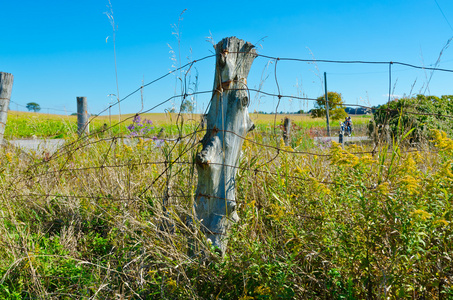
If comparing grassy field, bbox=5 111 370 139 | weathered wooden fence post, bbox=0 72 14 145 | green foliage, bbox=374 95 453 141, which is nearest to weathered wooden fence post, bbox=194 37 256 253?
grassy field, bbox=5 111 370 139

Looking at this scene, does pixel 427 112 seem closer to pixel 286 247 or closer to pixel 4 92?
pixel 286 247

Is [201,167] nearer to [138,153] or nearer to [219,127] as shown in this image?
[219,127]

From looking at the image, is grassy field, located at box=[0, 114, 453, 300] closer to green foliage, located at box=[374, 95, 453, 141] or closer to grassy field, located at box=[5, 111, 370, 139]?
grassy field, located at box=[5, 111, 370, 139]

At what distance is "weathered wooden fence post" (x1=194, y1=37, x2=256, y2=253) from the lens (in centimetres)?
214

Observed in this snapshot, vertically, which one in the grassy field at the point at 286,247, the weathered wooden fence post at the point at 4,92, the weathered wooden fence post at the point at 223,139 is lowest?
the grassy field at the point at 286,247

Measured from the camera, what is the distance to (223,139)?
2.16m

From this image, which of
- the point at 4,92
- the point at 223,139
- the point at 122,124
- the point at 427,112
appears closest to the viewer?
the point at 223,139

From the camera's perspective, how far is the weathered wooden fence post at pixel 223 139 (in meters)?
2.14

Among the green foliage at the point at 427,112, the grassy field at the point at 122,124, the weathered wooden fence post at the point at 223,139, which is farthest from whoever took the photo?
the green foliage at the point at 427,112

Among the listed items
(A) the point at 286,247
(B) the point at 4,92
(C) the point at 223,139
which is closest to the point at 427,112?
(A) the point at 286,247

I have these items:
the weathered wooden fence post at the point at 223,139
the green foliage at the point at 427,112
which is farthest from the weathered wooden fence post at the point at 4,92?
the green foliage at the point at 427,112

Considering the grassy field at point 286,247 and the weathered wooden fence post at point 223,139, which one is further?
the weathered wooden fence post at point 223,139

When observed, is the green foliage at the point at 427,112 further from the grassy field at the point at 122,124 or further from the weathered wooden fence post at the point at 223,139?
the weathered wooden fence post at the point at 223,139

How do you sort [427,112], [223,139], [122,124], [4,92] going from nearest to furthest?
[223,139], [4,92], [427,112], [122,124]
